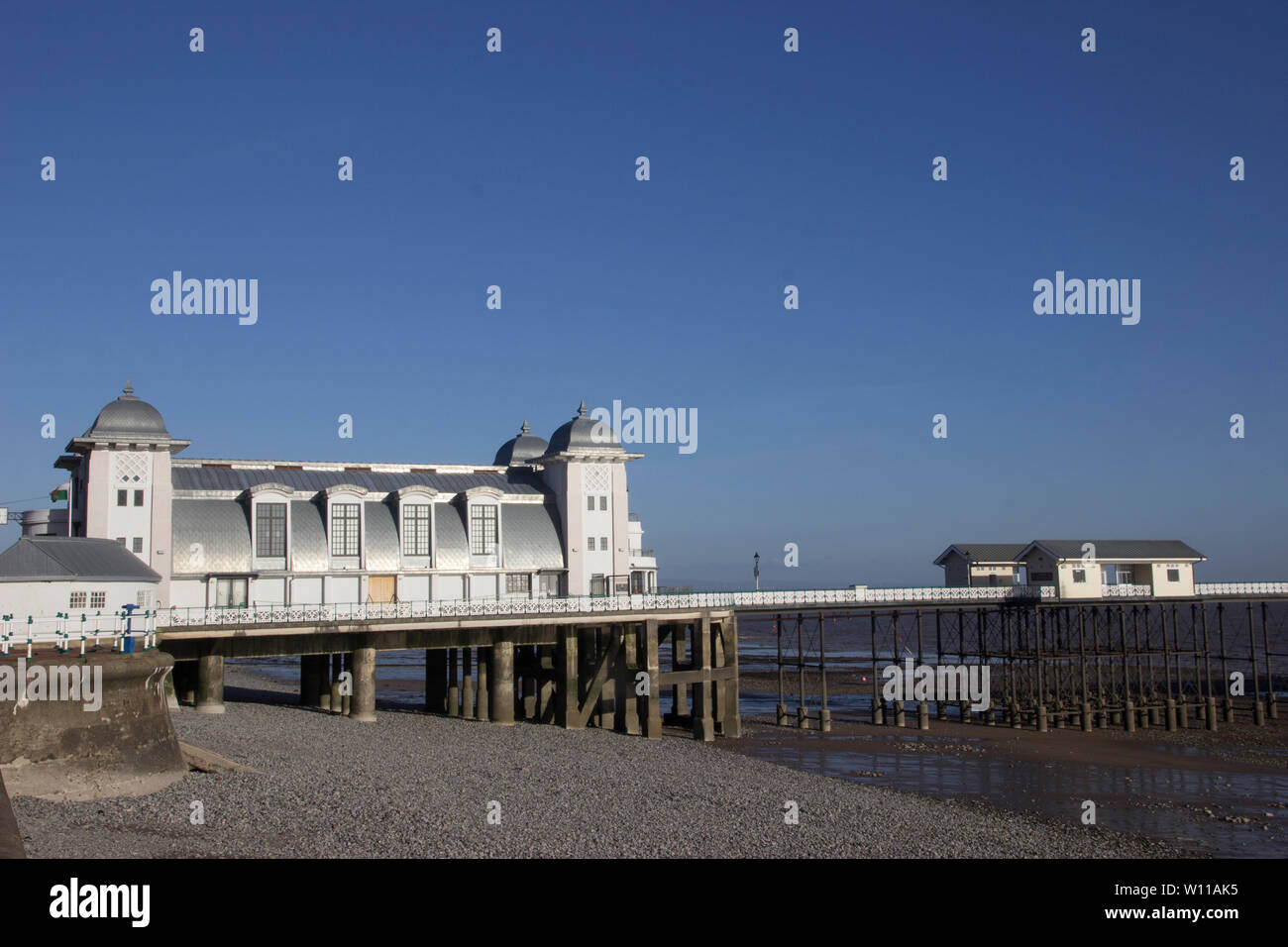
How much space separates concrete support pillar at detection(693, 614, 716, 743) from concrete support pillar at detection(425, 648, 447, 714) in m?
12.5

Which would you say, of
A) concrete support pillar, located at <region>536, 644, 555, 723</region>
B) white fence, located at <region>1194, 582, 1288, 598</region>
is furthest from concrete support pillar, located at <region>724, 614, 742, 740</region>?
white fence, located at <region>1194, 582, 1288, 598</region>

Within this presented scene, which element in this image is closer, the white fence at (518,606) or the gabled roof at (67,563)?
the gabled roof at (67,563)

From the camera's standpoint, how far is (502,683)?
128ft

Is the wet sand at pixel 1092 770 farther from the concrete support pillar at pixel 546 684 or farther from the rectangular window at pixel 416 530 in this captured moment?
the rectangular window at pixel 416 530

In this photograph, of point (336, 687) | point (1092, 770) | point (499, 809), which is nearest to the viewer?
point (499, 809)

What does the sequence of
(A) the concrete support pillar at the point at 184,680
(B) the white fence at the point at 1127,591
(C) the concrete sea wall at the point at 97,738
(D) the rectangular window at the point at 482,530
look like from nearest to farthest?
Result: (C) the concrete sea wall at the point at 97,738, (A) the concrete support pillar at the point at 184,680, (D) the rectangular window at the point at 482,530, (B) the white fence at the point at 1127,591

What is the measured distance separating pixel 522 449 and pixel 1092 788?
108ft

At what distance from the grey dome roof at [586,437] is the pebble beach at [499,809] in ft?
47.0

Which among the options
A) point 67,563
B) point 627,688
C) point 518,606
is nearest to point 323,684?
point 518,606

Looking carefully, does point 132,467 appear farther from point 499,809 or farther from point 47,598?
point 499,809

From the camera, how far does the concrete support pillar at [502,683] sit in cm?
3859

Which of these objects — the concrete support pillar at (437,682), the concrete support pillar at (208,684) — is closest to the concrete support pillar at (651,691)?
the concrete support pillar at (437,682)
